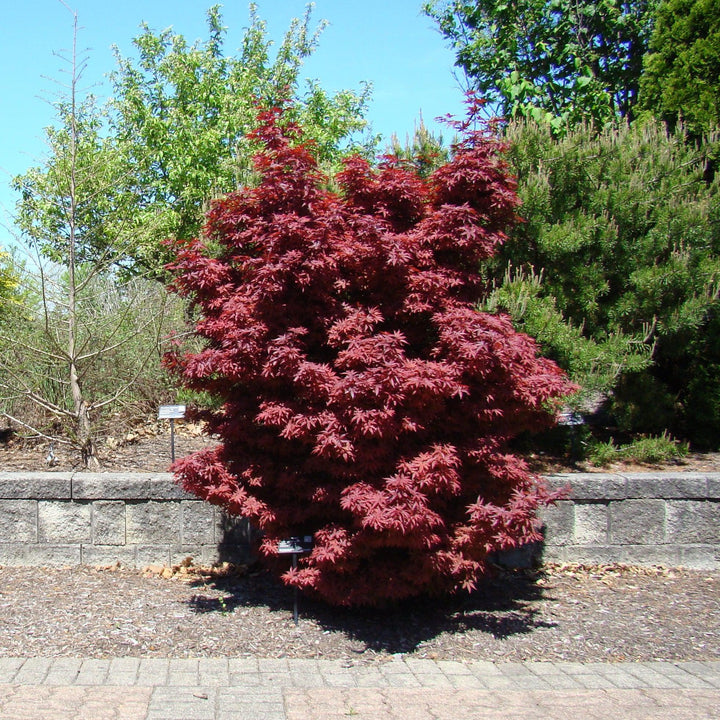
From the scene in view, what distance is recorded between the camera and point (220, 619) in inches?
183

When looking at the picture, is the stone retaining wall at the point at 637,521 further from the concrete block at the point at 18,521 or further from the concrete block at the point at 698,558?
the concrete block at the point at 18,521

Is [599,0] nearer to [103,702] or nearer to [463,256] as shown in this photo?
[463,256]

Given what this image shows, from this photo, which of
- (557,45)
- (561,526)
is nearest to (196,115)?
(557,45)

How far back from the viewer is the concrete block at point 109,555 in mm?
5602

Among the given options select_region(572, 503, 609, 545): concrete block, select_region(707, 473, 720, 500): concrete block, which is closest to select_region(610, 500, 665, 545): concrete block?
select_region(572, 503, 609, 545): concrete block

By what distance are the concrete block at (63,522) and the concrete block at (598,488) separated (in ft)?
11.6

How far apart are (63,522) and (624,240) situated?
5.28 m

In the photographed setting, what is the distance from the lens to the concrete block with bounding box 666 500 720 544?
574 cm

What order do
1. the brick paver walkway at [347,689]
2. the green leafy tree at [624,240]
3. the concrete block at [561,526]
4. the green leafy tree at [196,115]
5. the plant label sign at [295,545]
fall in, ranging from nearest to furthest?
the brick paver walkway at [347,689] → the plant label sign at [295,545] → the concrete block at [561,526] → the green leafy tree at [624,240] → the green leafy tree at [196,115]

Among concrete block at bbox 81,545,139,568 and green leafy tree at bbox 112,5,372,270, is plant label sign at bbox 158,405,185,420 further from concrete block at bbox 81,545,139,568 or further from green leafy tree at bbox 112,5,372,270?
green leafy tree at bbox 112,5,372,270

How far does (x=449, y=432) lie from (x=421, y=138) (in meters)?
3.97

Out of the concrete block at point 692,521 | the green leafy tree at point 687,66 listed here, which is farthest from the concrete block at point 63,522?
the green leafy tree at point 687,66

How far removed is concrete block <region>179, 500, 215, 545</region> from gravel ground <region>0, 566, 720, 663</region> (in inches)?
9.0

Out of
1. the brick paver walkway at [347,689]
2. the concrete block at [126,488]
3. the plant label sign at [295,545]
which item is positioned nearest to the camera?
the brick paver walkway at [347,689]
